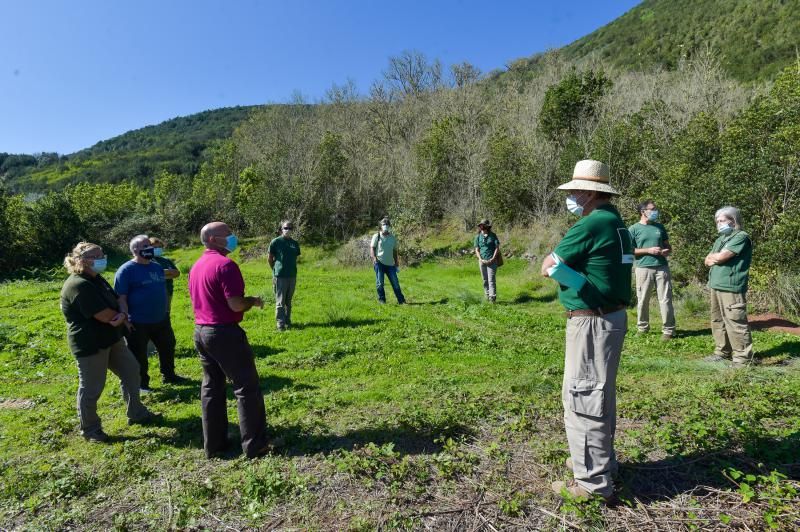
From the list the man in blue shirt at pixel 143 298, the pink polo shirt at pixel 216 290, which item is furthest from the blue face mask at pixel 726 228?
the man in blue shirt at pixel 143 298

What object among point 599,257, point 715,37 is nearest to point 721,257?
point 599,257

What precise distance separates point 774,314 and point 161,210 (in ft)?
118

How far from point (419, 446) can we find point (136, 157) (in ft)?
300

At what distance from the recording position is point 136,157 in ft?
264

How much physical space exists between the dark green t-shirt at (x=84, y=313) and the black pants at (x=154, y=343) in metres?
1.33

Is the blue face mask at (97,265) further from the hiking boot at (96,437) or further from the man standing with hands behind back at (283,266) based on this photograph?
the man standing with hands behind back at (283,266)

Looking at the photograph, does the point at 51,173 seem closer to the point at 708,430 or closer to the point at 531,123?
the point at 531,123

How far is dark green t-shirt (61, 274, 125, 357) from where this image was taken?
15.4 ft

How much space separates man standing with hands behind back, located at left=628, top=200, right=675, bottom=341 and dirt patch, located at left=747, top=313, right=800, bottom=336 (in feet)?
6.04

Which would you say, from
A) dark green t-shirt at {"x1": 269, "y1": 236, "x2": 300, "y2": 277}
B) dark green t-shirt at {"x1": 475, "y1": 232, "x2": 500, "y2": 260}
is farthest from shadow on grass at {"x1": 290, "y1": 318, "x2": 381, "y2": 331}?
dark green t-shirt at {"x1": 475, "y1": 232, "x2": 500, "y2": 260}

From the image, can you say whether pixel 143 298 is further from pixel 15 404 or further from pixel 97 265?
pixel 15 404

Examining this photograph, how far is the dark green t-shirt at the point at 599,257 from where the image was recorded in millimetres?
3062

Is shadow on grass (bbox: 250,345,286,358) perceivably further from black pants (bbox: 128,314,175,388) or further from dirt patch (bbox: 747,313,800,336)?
dirt patch (bbox: 747,313,800,336)

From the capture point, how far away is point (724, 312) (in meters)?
6.28
